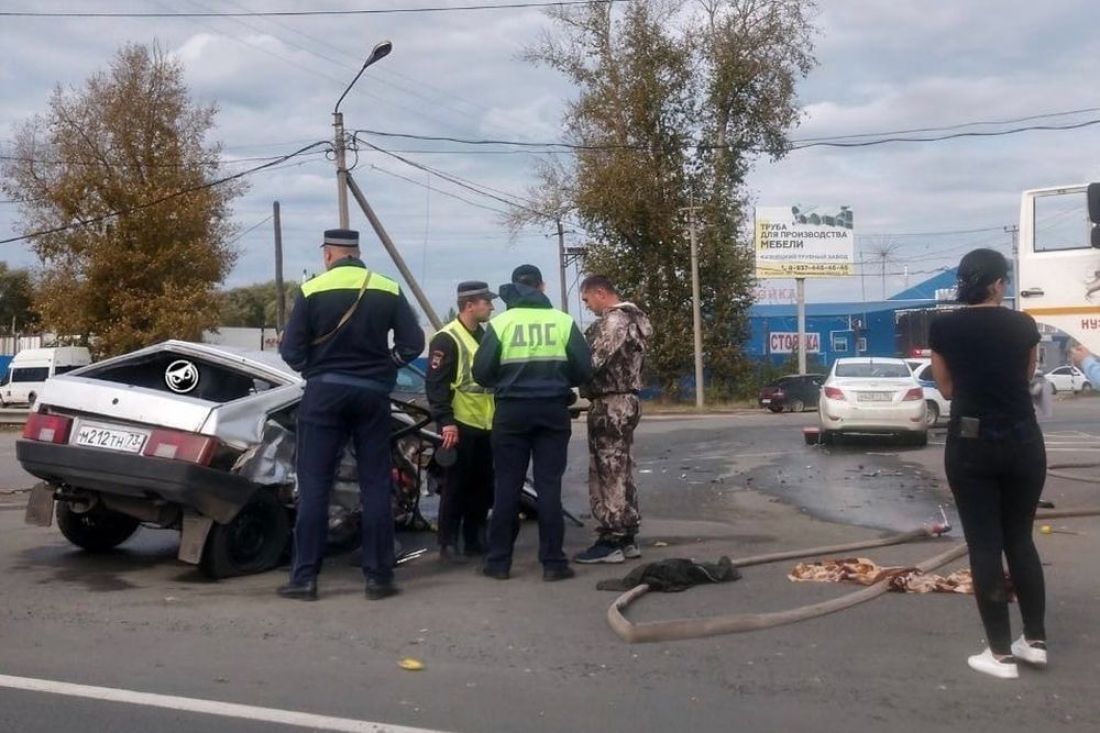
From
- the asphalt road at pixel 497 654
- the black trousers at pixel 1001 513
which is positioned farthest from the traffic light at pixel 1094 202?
the black trousers at pixel 1001 513

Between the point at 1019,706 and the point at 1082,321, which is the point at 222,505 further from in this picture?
the point at 1082,321

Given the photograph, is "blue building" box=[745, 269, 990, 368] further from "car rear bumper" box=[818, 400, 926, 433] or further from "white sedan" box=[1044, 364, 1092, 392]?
"car rear bumper" box=[818, 400, 926, 433]

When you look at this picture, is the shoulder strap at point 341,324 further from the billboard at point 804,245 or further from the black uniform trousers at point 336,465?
the billboard at point 804,245

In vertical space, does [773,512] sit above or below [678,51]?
below

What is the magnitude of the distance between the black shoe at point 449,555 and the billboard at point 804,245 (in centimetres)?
4292

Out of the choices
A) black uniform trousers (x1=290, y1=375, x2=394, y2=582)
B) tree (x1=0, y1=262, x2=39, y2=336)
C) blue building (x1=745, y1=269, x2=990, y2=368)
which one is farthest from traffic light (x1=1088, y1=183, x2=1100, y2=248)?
tree (x1=0, y1=262, x2=39, y2=336)

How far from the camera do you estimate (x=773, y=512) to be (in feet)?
36.7

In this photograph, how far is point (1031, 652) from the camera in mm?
5426

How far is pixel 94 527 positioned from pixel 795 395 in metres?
32.9

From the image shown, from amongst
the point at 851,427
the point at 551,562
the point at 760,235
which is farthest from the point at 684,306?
the point at 551,562

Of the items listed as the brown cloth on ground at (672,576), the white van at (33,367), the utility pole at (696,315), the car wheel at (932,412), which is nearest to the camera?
the brown cloth on ground at (672,576)

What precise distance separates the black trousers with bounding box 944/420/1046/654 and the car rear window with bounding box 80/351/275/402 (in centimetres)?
438

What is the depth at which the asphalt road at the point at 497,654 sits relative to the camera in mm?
4895

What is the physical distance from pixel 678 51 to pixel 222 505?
1624 inches
